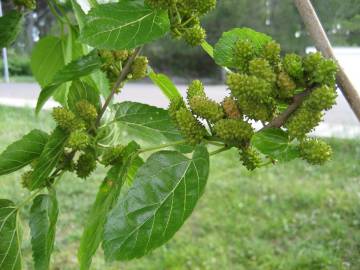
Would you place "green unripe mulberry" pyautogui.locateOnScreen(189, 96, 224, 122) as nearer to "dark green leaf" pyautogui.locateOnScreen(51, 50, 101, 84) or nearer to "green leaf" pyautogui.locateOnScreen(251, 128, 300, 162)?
"green leaf" pyautogui.locateOnScreen(251, 128, 300, 162)

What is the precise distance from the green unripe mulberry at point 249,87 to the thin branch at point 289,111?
0.02 m

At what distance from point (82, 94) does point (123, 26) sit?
0.57 feet

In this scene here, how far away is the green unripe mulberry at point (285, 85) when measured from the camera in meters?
0.46

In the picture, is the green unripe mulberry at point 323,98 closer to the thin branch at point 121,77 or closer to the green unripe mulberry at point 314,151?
the green unripe mulberry at point 314,151

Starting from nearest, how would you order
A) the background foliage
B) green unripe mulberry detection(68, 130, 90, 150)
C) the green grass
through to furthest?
green unripe mulberry detection(68, 130, 90, 150) → the background foliage → the green grass

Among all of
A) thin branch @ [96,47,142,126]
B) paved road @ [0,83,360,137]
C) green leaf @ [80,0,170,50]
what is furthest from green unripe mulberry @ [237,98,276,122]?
paved road @ [0,83,360,137]

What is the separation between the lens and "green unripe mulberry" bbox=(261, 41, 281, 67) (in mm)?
490

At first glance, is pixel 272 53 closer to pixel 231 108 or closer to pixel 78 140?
pixel 231 108

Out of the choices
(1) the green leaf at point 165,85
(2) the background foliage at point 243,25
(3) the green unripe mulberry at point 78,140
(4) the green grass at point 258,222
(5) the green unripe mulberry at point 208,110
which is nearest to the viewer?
(5) the green unripe mulberry at point 208,110

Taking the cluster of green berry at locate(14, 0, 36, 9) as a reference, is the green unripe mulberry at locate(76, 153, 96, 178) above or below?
below

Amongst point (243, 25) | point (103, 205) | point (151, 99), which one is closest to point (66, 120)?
point (103, 205)

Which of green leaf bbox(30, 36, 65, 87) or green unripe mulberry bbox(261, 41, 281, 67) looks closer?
green unripe mulberry bbox(261, 41, 281, 67)

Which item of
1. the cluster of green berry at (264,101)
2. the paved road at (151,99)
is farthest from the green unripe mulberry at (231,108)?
the paved road at (151,99)

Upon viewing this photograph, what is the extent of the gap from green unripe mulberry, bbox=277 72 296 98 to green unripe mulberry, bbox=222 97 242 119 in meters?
0.05
